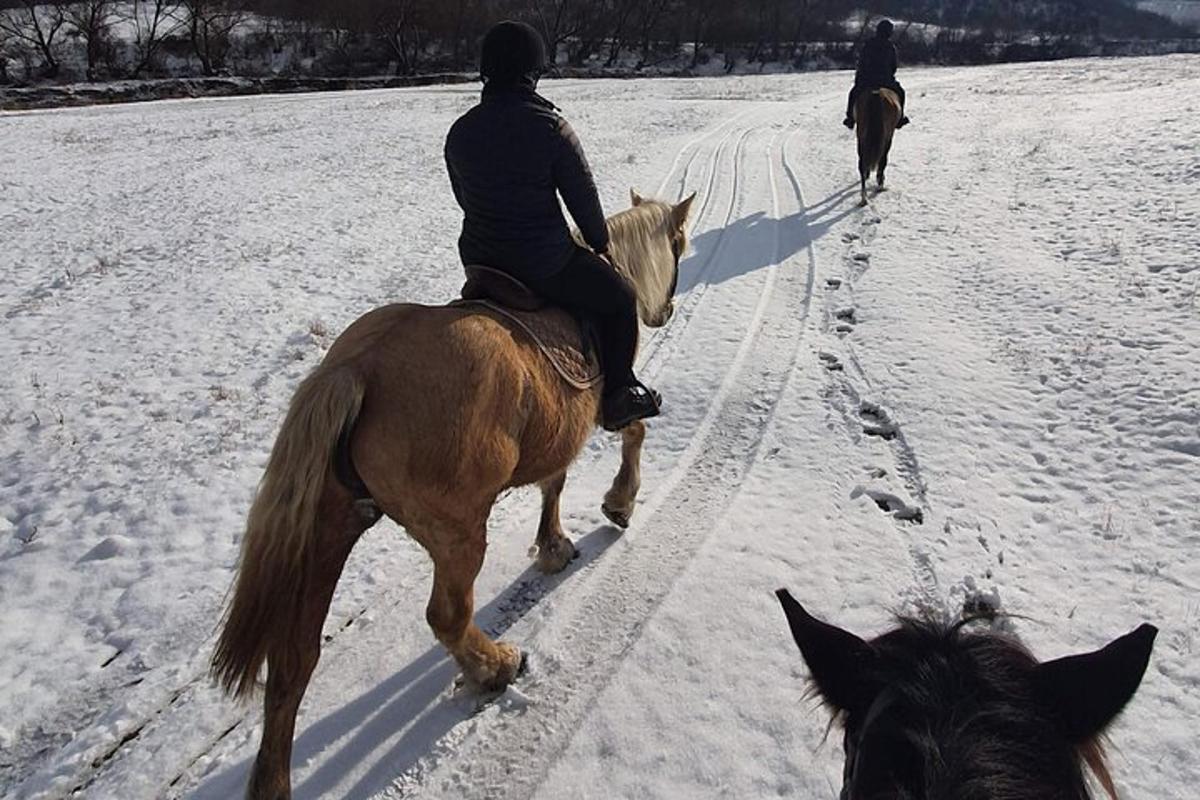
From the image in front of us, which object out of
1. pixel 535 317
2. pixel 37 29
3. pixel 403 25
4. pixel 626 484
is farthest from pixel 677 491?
pixel 403 25

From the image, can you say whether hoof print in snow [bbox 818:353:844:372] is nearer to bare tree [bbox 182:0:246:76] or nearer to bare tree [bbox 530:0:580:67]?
bare tree [bbox 182:0:246:76]

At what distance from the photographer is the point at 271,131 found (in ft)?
66.2

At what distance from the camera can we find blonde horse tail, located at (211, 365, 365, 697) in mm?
2467

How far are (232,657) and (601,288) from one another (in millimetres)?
2326

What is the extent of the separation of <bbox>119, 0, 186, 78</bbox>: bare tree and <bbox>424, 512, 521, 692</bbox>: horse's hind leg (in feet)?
155

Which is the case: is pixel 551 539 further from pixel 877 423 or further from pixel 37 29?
pixel 37 29

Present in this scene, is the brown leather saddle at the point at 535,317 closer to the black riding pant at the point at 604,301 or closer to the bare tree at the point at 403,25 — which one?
the black riding pant at the point at 604,301

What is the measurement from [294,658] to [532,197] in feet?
7.29

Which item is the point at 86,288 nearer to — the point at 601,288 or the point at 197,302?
the point at 197,302

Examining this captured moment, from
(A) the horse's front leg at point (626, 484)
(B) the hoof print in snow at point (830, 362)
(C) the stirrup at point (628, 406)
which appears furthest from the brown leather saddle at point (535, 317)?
(B) the hoof print in snow at point (830, 362)

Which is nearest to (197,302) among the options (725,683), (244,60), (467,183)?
(467,183)

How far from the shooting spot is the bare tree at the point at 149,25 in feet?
130

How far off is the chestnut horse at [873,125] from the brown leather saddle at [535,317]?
1012 cm

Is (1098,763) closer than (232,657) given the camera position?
Yes
